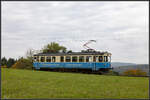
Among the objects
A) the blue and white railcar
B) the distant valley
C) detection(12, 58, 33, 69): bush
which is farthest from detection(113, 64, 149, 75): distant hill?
detection(12, 58, 33, 69): bush

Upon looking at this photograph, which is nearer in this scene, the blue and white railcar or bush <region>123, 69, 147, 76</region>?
bush <region>123, 69, 147, 76</region>

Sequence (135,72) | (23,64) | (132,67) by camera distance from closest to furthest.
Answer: (135,72) < (132,67) < (23,64)

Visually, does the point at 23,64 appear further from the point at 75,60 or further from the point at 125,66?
the point at 125,66

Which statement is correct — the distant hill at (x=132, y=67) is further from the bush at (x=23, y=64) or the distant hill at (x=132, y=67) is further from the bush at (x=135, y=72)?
the bush at (x=23, y=64)

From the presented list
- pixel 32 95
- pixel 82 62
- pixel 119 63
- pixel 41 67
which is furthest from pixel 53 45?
pixel 32 95

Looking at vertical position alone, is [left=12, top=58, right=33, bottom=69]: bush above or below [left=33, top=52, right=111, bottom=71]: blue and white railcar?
below

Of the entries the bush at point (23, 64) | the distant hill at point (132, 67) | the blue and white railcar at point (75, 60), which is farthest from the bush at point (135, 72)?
the bush at point (23, 64)

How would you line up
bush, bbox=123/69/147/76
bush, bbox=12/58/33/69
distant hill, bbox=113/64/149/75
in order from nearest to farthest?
distant hill, bbox=113/64/149/75 → bush, bbox=123/69/147/76 → bush, bbox=12/58/33/69

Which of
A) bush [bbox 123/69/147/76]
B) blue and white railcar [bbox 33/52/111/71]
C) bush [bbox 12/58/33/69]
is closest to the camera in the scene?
bush [bbox 123/69/147/76]

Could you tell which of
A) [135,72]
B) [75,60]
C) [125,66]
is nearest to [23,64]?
[75,60]

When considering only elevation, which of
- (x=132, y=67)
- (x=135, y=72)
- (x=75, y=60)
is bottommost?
(x=135, y=72)

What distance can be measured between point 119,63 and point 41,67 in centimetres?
A: 978

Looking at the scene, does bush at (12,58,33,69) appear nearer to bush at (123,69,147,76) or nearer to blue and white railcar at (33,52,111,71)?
blue and white railcar at (33,52,111,71)

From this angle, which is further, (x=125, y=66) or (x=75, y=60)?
(x=75, y=60)
